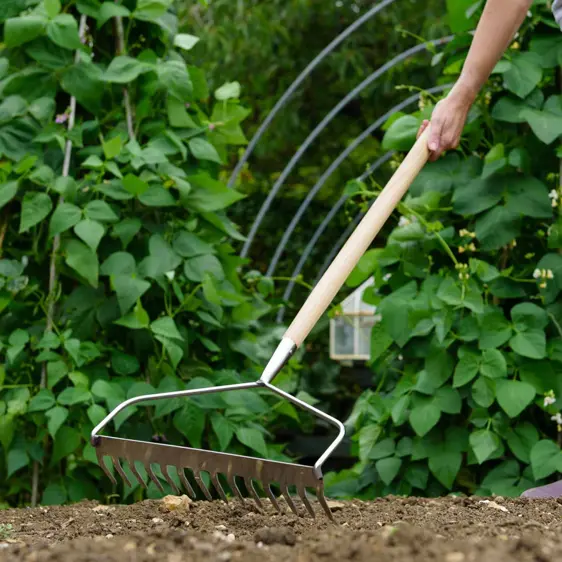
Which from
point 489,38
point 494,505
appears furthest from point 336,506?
point 489,38

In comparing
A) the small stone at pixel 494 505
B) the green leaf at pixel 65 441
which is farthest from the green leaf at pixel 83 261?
the small stone at pixel 494 505

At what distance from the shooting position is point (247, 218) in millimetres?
7441

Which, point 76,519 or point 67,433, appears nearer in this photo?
point 76,519

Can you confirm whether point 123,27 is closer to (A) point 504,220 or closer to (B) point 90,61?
(B) point 90,61

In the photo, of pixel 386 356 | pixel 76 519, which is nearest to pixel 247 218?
pixel 386 356

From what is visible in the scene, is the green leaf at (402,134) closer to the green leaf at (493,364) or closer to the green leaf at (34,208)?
the green leaf at (493,364)

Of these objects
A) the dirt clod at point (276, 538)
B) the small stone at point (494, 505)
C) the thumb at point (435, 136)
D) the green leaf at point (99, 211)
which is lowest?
the small stone at point (494, 505)

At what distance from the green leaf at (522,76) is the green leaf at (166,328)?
3.56 ft

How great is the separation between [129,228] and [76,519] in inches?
35.4

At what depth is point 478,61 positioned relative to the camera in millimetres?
1801

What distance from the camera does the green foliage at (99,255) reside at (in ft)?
7.63

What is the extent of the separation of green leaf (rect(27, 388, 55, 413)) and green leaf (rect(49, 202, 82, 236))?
1.32 feet

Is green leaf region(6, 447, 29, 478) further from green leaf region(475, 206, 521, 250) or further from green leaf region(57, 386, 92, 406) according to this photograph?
green leaf region(475, 206, 521, 250)

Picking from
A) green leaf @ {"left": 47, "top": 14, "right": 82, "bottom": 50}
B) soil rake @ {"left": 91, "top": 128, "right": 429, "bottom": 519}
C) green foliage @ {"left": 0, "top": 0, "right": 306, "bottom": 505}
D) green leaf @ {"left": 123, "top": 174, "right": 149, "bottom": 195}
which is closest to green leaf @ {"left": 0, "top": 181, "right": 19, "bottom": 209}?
green foliage @ {"left": 0, "top": 0, "right": 306, "bottom": 505}
